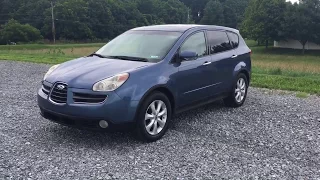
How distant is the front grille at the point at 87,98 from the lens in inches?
203

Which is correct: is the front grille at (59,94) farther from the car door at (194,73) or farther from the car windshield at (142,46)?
the car door at (194,73)

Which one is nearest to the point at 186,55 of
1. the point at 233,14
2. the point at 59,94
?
the point at 59,94

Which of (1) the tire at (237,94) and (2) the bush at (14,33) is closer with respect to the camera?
(1) the tire at (237,94)

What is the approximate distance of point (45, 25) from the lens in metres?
72.1

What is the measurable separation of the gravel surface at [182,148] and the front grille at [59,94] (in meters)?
0.63

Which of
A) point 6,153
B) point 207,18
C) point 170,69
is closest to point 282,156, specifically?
point 170,69

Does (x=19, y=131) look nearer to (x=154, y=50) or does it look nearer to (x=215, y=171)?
(x=154, y=50)

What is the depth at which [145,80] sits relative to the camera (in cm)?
544

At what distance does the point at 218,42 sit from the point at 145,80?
2.44m

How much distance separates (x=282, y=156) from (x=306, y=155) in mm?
360

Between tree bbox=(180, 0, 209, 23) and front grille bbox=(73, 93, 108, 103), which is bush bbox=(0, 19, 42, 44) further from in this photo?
tree bbox=(180, 0, 209, 23)

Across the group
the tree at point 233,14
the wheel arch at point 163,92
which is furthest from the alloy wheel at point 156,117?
the tree at point 233,14

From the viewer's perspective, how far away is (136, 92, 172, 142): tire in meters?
5.40

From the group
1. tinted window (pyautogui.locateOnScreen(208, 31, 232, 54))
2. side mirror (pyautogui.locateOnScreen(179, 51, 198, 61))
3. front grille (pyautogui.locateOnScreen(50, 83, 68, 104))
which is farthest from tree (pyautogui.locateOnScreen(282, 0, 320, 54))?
front grille (pyautogui.locateOnScreen(50, 83, 68, 104))
